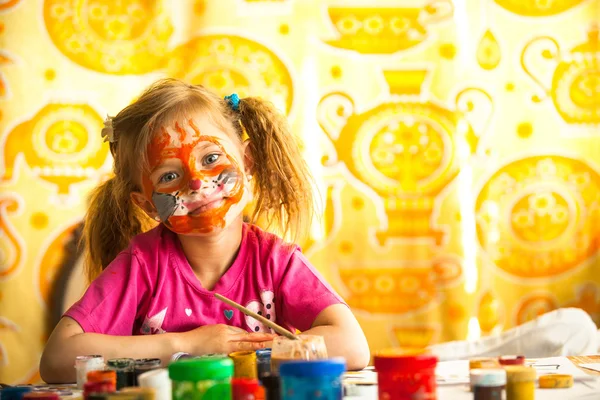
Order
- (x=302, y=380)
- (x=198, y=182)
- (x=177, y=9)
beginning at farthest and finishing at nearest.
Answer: (x=177, y=9) < (x=198, y=182) < (x=302, y=380)

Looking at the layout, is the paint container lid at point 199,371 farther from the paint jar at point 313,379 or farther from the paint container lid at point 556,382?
the paint container lid at point 556,382

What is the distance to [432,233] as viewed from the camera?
2094 mm

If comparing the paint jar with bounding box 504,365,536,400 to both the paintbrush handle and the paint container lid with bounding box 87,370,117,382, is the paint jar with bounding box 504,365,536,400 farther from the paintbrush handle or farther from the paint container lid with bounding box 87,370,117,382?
the paint container lid with bounding box 87,370,117,382

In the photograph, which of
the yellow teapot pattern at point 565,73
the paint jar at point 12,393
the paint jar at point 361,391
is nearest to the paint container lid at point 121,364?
the paint jar at point 12,393

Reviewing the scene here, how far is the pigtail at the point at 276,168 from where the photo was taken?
143 cm

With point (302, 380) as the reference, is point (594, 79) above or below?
above

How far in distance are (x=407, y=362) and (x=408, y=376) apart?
0.05ft

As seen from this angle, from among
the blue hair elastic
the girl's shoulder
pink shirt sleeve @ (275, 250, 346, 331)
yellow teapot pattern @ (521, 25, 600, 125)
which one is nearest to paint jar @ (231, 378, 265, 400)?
pink shirt sleeve @ (275, 250, 346, 331)

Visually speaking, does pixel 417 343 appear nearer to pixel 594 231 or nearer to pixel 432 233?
pixel 432 233

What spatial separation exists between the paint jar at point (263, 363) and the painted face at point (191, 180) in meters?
0.36

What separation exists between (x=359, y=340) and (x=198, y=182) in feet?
1.21

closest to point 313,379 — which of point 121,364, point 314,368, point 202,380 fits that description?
point 314,368

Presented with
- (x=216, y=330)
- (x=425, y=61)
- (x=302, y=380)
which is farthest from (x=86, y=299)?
(x=425, y=61)

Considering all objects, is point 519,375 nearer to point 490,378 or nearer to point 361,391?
point 490,378
